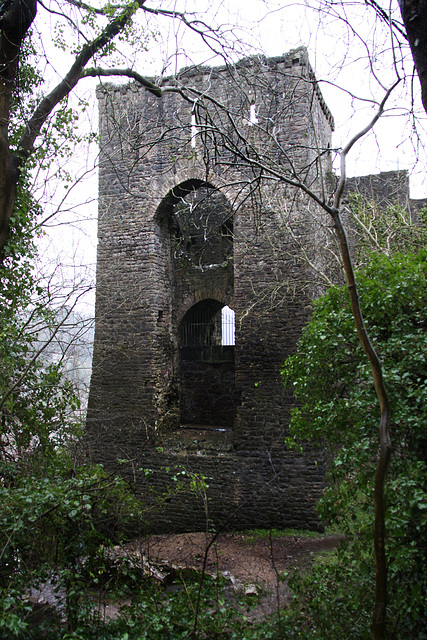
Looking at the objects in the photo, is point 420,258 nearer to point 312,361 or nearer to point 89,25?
point 312,361

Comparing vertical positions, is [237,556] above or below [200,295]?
below

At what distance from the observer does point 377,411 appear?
3338 mm

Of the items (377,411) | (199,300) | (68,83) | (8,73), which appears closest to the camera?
(377,411)

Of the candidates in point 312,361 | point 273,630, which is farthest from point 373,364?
point 273,630

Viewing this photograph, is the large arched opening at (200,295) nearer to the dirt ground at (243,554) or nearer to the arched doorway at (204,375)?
the arched doorway at (204,375)

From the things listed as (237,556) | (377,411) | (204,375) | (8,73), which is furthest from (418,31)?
(204,375)

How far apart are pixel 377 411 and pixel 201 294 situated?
704 cm

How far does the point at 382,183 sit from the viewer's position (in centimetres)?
1080

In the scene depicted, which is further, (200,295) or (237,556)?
(200,295)

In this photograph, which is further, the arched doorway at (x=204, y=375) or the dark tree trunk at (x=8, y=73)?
the arched doorway at (x=204, y=375)

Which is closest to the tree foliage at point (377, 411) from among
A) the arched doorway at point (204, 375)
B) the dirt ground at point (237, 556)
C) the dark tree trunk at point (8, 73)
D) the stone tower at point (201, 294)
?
the dirt ground at point (237, 556)

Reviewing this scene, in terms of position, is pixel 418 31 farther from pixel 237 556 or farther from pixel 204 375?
pixel 204 375

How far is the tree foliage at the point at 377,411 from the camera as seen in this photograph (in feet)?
9.42

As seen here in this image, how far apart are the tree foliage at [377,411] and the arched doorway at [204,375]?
702 cm
